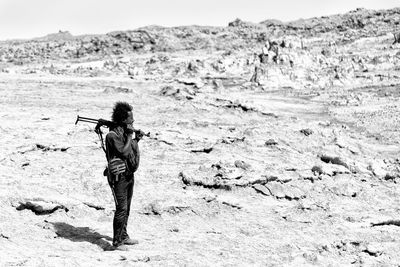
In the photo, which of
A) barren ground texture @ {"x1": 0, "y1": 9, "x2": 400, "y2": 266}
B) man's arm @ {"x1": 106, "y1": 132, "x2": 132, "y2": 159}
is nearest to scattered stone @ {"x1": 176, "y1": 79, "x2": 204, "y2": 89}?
barren ground texture @ {"x1": 0, "y1": 9, "x2": 400, "y2": 266}

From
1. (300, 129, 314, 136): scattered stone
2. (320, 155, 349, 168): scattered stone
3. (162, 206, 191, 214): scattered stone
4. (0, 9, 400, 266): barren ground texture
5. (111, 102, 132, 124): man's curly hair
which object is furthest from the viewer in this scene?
(300, 129, 314, 136): scattered stone

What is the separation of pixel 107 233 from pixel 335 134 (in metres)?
8.83

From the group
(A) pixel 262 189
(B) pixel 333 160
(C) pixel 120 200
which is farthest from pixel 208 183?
(C) pixel 120 200

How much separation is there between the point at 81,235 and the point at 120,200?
46.5 inches

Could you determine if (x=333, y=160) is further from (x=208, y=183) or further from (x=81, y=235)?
(x=81, y=235)

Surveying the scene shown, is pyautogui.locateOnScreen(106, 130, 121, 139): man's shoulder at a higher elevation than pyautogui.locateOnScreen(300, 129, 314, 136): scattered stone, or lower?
higher

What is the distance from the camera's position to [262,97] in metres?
25.4

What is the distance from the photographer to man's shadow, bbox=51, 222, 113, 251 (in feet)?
20.8

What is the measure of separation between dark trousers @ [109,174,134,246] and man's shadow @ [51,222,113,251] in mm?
270

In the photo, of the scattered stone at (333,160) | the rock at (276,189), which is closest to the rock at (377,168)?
the scattered stone at (333,160)

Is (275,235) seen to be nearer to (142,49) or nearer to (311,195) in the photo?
(311,195)

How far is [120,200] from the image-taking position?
229 inches

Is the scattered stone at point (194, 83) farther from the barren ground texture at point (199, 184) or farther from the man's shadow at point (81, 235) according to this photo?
the man's shadow at point (81, 235)

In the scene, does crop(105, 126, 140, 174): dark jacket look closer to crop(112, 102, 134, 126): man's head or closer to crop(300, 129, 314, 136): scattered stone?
crop(112, 102, 134, 126): man's head
